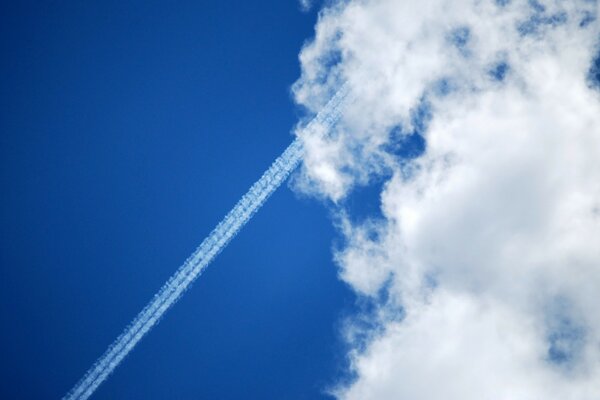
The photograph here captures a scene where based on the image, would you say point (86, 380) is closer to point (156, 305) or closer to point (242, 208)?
point (156, 305)

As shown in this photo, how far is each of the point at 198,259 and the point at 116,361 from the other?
1103cm

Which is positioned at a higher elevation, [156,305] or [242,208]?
[242,208]

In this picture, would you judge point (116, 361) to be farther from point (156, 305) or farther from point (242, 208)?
point (242, 208)

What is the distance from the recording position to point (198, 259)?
52.8m

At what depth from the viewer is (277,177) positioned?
165 feet

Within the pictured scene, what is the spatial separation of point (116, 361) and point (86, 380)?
9.05ft

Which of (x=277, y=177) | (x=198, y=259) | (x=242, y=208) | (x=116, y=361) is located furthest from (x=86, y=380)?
(x=277, y=177)

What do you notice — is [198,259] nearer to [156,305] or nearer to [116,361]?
[156,305]

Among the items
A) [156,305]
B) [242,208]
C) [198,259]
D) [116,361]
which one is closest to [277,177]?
[242,208]

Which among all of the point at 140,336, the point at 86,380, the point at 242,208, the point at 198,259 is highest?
the point at 242,208

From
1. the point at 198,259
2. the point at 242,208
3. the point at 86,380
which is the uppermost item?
the point at 242,208

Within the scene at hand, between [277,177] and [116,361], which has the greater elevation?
[277,177]

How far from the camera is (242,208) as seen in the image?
51.3m

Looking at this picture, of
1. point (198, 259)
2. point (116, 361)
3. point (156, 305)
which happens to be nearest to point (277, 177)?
point (198, 259)
